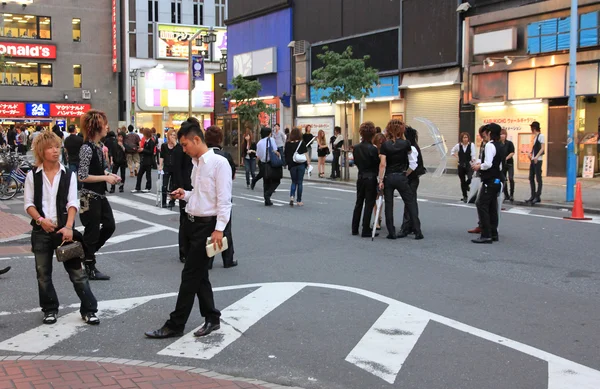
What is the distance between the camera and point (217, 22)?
6944cm

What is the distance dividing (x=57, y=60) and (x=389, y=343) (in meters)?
54.7

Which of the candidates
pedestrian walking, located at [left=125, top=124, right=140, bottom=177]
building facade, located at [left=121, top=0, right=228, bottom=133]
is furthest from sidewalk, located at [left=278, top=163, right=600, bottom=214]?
building facade, located at [left=121, top=0, right=228, bottom=133]

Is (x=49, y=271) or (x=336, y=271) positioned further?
(x=336, y=271)

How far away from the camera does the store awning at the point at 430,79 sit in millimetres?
26234

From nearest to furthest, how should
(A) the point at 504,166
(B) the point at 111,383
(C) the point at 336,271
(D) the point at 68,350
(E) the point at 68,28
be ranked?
1. (B) the point at 111,383
2. (D) the point at 68,350
3. (C) the point at 336,271
4. (A) the point at 504,166
5. (E) the point at 68,28

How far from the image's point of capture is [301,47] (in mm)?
34594

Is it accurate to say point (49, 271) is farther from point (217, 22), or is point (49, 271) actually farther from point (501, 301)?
point (217, 22)

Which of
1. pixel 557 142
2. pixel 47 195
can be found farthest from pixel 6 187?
pixel 557 142

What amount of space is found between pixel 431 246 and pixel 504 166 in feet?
6.93

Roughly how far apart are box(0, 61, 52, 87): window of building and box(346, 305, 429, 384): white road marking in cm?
5300

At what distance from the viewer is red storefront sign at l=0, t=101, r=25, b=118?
171 ft

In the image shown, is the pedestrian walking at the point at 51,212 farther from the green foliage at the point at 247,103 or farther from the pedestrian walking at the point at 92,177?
the green foliage at the point at 247,103

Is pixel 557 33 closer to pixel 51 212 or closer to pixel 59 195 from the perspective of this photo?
pixel 59 195

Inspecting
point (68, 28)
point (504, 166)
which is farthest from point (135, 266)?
point (68, 28)
